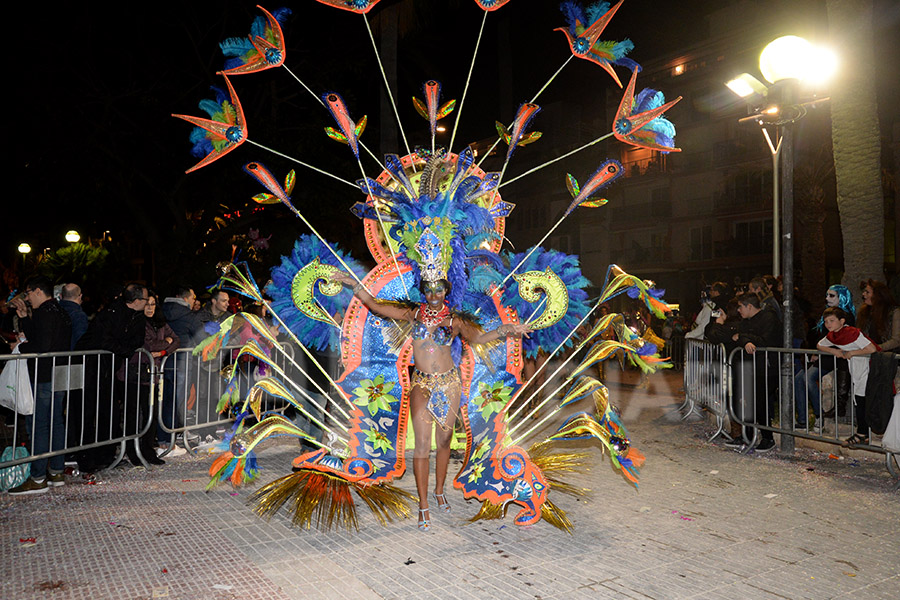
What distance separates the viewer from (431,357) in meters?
5.00

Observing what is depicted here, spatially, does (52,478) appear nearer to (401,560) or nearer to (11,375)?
(11,375)

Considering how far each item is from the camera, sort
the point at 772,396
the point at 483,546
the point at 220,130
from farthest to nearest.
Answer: the point at 772,396
the point at 220,130
the point at 483,546

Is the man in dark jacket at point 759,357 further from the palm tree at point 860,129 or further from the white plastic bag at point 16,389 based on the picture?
the white plastic bag at point 16,389

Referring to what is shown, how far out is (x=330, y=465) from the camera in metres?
5.16

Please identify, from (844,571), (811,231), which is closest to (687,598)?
(844,571)

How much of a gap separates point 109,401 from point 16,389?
941 millimetres

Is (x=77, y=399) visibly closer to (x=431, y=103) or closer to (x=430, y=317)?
(x=430, y=317)

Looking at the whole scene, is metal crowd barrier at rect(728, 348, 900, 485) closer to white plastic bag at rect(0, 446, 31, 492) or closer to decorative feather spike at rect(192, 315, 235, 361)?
decorative feather spike at rect(192, 315, 235, 361)

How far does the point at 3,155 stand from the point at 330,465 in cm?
1307

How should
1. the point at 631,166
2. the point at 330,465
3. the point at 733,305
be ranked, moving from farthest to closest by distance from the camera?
the point at 631,166
the point at 733,305
the point at 330,465

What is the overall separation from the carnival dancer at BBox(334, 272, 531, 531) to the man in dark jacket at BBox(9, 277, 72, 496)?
3.06m

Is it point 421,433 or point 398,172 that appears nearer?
point 421,433

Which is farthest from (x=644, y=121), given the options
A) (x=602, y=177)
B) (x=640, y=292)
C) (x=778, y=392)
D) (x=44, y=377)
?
(x=44, y=377)

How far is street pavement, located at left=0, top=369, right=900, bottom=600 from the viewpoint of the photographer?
3736 mm
